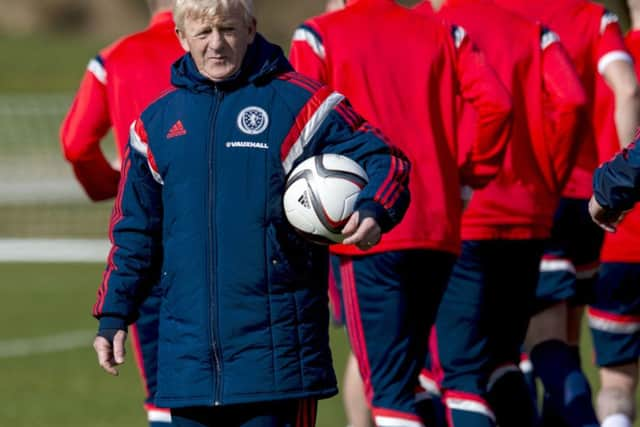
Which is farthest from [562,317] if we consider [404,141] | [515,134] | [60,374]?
[60,374]

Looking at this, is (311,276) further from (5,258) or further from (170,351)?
(5,258)

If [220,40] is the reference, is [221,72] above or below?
below

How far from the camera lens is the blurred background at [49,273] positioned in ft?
33.2

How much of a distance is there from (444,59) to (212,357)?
2.13 metres

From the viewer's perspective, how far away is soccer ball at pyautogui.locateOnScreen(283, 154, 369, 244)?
5105 mm

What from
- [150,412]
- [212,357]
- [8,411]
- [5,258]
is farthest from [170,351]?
[5,258]

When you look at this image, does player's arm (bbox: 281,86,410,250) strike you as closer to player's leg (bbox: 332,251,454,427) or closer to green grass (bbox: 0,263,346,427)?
player's leg (bbox: 332,251,454,427)

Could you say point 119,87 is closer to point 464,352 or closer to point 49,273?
point 464,352

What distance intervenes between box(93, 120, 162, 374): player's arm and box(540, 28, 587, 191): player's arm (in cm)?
247

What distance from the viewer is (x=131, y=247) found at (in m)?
5.29

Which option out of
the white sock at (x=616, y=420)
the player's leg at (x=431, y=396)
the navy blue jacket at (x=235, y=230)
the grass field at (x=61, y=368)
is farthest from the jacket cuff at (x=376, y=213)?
the grass field at (x=61, y=368)

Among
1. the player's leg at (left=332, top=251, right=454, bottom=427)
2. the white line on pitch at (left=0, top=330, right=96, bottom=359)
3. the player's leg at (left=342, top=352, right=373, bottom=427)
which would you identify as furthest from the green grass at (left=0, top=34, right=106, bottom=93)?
the player's leg at (left=332, top=251, right=454, bottom=427)

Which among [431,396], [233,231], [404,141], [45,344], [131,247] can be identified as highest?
[233,231]

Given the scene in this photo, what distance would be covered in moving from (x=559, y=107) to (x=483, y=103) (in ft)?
2.22
